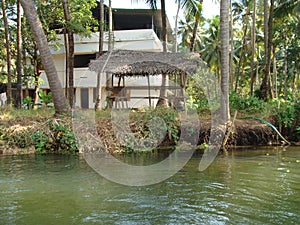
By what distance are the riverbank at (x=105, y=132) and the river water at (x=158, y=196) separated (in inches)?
103

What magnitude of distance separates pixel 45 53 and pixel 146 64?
4.99m

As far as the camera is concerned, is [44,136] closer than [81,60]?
Yes

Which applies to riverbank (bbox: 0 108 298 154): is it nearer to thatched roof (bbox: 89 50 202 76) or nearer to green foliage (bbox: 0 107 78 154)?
green foliage (bbox: 0 107 78 154)

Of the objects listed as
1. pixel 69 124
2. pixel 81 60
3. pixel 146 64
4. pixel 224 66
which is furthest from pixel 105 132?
pixel 81 60

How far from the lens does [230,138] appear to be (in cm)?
1368

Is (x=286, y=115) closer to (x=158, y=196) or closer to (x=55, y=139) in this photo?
(x=55, y=139)

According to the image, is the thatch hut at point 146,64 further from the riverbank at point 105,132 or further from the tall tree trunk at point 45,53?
the tall tree trunk at point 45,53

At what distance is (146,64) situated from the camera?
615 inches

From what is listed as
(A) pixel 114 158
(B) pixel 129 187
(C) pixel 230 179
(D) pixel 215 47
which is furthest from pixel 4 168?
(D) pixel 215 47

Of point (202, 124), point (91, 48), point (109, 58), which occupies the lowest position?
point (202, 124)

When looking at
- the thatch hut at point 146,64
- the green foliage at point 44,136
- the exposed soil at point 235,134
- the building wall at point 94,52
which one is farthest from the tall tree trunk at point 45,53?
the building wall at point 94,52

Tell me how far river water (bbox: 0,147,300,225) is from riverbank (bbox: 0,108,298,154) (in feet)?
8.61

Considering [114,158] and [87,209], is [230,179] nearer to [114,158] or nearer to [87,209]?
[87,209]

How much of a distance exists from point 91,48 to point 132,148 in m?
13.3
